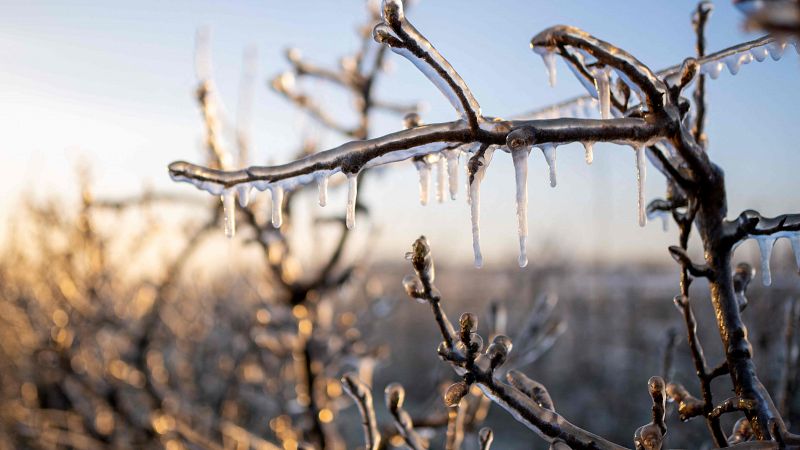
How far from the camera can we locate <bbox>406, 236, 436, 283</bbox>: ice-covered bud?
120 centimetres

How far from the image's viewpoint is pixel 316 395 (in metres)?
3.00

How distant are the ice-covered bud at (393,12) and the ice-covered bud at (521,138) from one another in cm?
27

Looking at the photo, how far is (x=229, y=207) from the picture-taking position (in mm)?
1270

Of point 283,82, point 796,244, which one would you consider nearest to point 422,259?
point 796,244

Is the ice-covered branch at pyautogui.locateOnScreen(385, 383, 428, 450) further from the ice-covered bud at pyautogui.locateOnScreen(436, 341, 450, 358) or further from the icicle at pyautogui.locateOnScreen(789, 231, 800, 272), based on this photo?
the icicle at pyautogui.locateOnScreen(789, 231, 800, 272)

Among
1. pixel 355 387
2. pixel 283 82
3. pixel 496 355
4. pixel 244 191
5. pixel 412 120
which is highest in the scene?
pixel 283 82

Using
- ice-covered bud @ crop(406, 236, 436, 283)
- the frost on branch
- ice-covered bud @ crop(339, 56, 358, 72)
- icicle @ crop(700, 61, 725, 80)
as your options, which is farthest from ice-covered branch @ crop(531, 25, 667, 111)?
ice-covered bud @ crop(339, 56, 358, 72)

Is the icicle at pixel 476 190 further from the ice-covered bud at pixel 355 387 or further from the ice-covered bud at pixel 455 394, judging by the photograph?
the ice-covered bud at pixel 355 387

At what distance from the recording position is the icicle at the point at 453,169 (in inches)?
46.0

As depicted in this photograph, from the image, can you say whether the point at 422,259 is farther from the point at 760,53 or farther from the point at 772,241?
the point at 760,53

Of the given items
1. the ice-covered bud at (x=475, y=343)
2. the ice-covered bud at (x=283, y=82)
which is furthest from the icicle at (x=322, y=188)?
the ice-covered bud at (x=283, y=82)

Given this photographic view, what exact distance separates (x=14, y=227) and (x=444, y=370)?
9.04 metres

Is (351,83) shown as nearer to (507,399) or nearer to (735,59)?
(735,59)

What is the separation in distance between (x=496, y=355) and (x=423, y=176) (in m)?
0.40
